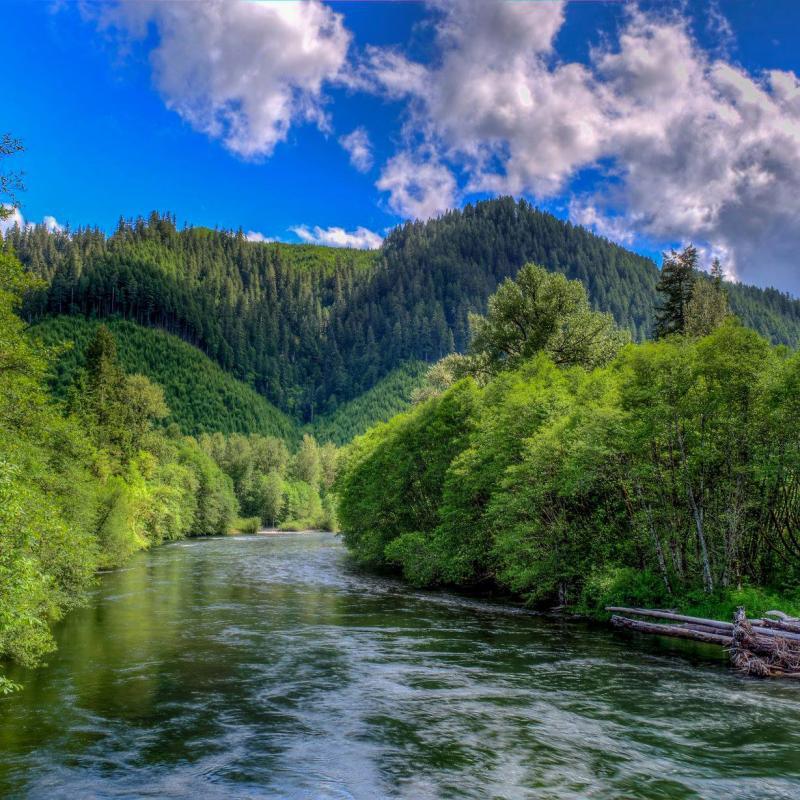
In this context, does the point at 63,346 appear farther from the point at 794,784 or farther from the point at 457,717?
the point at 794,784

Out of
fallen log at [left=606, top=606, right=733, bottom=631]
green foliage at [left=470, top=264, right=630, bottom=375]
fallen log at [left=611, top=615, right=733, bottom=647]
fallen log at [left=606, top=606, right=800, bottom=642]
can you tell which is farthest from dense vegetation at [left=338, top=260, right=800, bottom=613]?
green foliage at [left=470, top=264, right=630, bottom=375]

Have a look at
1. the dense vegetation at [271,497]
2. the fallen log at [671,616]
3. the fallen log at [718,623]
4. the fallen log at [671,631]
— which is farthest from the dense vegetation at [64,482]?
the dense vegetation at [271,497]

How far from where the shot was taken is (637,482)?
102ft

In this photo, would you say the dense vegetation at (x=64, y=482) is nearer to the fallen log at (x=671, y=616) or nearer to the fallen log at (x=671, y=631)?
the fallen log at (x=671, y=616)

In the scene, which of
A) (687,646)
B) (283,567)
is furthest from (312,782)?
(283,567)

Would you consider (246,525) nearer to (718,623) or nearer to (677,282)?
(677,282)

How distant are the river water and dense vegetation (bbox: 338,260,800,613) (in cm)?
383

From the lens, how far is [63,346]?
28281 millimetres

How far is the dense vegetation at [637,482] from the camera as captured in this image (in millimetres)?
27453

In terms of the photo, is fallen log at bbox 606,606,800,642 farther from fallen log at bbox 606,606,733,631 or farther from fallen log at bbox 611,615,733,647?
fallen log at bbox 611,615,733,647

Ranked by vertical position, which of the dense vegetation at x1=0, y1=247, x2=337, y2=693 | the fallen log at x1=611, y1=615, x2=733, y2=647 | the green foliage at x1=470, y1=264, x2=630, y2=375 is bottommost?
the fallen log at x1=611, y1=615, x2=733, y2=647

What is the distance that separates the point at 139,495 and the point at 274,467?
122 meters

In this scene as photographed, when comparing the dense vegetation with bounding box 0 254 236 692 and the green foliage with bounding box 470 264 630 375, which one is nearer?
the dense vegetation with bounding box 0 254 236 692

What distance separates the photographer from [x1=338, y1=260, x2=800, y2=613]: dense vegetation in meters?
27.5
